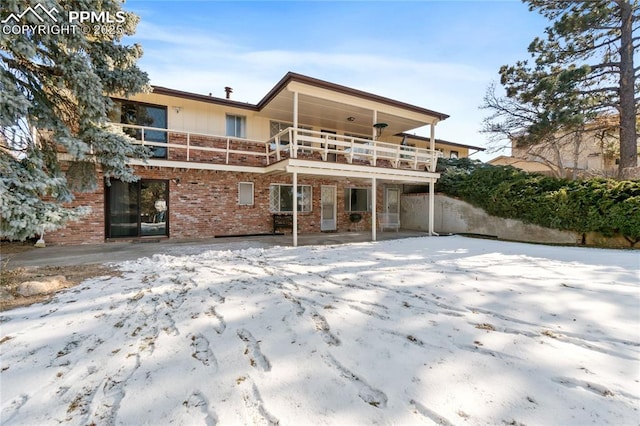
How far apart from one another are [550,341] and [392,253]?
16.4 feet

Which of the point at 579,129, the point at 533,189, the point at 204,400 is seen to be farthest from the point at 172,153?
the point at 579,129

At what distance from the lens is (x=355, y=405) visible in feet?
6.13

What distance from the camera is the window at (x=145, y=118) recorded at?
9.94 m

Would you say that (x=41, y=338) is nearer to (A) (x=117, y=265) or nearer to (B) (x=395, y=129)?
(A) (x=117, y=265)

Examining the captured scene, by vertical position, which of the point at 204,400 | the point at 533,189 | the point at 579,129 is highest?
the point at 579,129

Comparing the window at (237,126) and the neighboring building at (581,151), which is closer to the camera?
the window at (237,126)

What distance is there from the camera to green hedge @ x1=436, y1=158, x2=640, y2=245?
27.6 ft

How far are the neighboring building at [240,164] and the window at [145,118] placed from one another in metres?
0.03

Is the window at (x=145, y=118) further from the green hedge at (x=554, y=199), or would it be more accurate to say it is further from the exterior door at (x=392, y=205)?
the green hedge at (x=554, y=199)

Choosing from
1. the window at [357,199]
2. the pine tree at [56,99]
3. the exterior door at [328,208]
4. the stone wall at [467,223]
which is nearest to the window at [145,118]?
the pine tree at [56,99]

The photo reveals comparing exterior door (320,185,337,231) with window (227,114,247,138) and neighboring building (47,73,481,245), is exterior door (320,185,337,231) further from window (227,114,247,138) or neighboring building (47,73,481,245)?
window (227,114,247,138)

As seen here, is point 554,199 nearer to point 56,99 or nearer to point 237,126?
point 237,126

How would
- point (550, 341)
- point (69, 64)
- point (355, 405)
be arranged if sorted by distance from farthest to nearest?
point (69, 64)
point (550, 341)
point (355, 405)

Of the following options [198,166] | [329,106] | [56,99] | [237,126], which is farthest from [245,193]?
[56,99]
